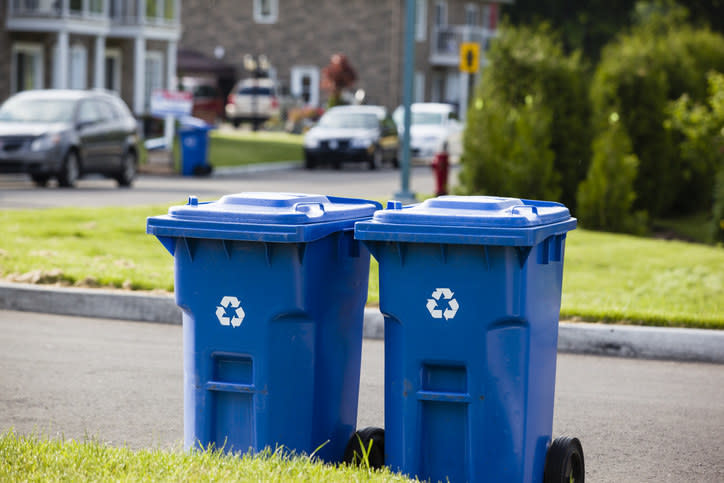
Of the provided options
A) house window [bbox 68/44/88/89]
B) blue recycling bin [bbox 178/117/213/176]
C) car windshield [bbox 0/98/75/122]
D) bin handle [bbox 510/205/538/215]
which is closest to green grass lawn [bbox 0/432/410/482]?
bin handle [bbox 510/205/538/215]

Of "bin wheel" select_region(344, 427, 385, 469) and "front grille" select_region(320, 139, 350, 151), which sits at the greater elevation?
"front grille" select_region(320, 139, 350, 151)

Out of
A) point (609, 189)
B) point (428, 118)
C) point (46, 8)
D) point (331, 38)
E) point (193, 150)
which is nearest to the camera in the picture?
point (609, 189)

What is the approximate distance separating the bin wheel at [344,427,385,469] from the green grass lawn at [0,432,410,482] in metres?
0.12

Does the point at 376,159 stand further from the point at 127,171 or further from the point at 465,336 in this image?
the point at 465,336

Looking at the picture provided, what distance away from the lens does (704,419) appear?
700 centimetres

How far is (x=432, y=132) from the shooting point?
A: 3550 cm

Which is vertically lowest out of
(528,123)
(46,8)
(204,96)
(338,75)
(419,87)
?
(528,123)

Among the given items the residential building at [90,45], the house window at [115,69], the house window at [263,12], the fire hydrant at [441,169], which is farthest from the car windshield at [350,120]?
the house window at [263,12]

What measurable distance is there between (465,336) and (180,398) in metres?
2.89

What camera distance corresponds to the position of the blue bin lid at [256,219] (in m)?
4.86

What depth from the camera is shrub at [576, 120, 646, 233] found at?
17.0m

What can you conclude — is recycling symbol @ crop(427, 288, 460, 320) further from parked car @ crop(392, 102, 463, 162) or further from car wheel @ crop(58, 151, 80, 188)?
parked car @ crop(392, 102, 463, 162)

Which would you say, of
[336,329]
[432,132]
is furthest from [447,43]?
[336,329]

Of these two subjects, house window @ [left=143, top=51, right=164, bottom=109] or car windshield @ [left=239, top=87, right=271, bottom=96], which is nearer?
house window @ [left=143, top=51, right=164, bottom=109]
